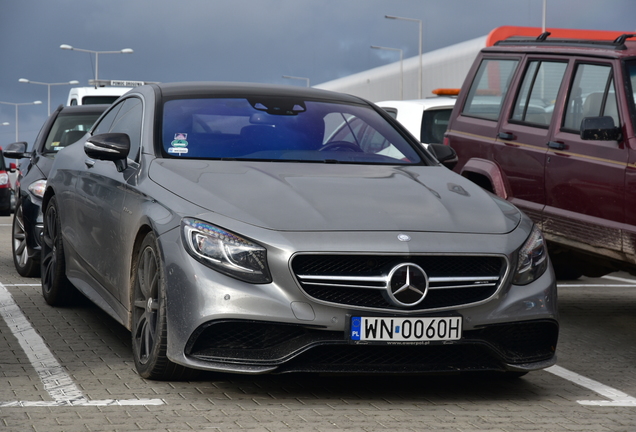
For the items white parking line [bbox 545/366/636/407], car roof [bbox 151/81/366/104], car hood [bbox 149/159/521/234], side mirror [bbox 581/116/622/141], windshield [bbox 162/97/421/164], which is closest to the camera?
car hood [bbox 149/159/521/234]

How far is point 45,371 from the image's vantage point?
5711mm

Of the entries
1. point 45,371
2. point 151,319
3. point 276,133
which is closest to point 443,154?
point 276,133

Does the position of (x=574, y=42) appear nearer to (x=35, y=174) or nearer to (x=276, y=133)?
(x=276, y=133)

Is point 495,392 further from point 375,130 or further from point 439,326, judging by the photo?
point 375,130

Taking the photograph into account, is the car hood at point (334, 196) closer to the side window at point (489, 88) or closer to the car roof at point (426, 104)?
the side window at point (489, 88)

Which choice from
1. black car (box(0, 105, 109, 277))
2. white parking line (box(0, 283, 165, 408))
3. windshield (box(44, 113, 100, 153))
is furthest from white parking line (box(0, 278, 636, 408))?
windshield (box(44, 113, 100, 153))

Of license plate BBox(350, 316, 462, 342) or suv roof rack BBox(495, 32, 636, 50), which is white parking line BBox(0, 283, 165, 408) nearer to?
license plate BBox(350, 316, 462, 342)

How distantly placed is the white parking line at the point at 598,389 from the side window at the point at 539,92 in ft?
8.51

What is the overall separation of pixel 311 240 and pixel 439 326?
0.71m

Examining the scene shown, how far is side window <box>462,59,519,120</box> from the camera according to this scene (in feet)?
28.9

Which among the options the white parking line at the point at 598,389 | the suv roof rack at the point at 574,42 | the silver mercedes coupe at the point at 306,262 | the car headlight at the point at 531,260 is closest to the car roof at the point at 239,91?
the silver mercedes coupe at the point at 306,262

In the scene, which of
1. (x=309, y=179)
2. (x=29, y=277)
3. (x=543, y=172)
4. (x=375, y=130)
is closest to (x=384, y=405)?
(x=309, y=179)

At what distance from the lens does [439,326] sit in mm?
4938

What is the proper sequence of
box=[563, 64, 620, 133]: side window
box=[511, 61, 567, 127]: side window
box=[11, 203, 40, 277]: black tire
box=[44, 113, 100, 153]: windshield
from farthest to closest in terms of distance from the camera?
1. box=[44, 113, 100, 153]: windshield
2. box=[11, 203, 40, 277]: black tire
3. box=[511, 61, 567, 127]: side window
4. box=[563, 64, 620, 133]: side window
